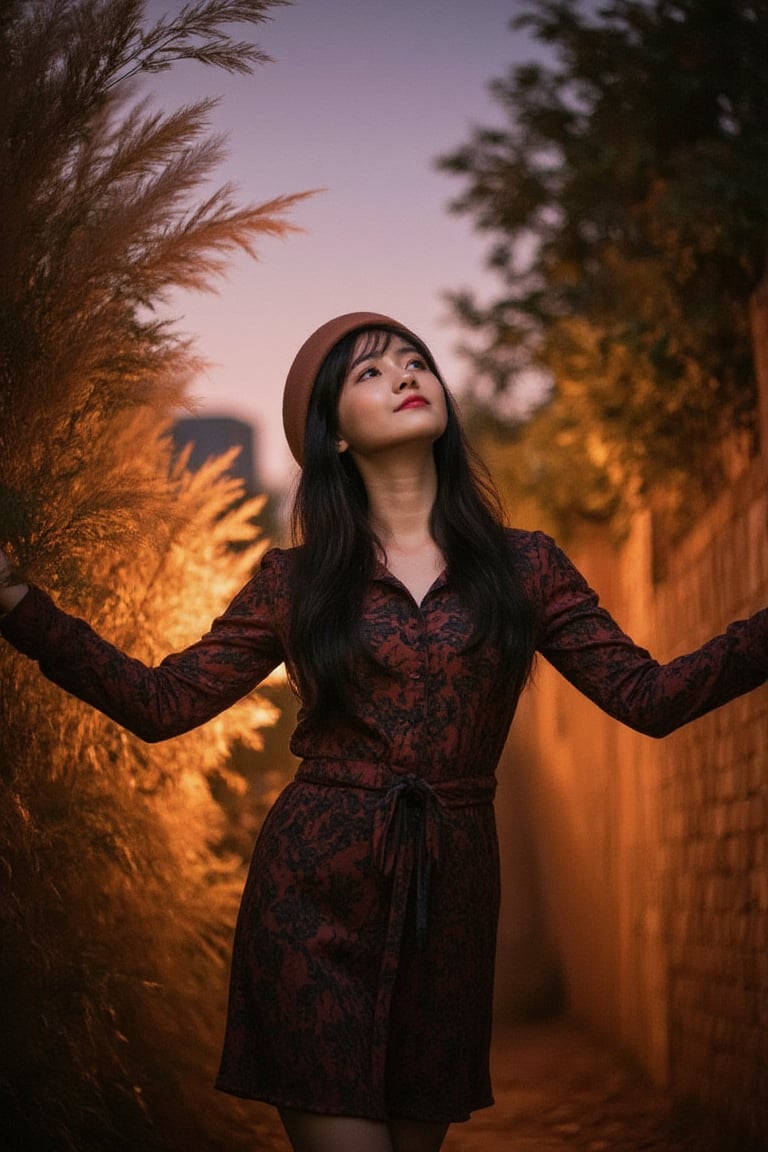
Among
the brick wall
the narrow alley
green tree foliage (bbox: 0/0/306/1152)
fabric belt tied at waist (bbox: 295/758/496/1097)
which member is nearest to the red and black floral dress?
fabric belt tied at waist (bbox: 295/758/496/1097)

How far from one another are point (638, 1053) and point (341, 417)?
4256mm

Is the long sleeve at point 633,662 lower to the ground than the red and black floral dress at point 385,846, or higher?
higher

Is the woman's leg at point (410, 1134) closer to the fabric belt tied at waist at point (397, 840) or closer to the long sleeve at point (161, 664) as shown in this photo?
the fabric belt tied at waist at point (397, 840)

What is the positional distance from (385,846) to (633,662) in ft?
1.77

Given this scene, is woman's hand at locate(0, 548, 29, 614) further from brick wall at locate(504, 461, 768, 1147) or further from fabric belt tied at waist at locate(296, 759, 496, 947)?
brick wall at locate(504, 461, 768, 1147)

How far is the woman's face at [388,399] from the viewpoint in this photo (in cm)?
241

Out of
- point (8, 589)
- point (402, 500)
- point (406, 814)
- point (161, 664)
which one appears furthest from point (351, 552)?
point (8, 589)

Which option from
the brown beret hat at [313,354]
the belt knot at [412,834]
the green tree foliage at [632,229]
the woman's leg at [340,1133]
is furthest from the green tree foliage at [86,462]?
the green tree foliage at [632,229]

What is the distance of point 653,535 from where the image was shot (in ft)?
20.0

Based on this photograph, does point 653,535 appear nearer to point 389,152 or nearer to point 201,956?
point 389,152

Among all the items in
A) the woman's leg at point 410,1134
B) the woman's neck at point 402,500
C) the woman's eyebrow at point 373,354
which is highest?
the woman's eyebrow at point 373,354

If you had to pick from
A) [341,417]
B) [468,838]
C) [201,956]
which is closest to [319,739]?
[468,838]

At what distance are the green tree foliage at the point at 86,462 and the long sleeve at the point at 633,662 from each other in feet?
3.17

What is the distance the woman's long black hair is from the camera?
225 centimetres
